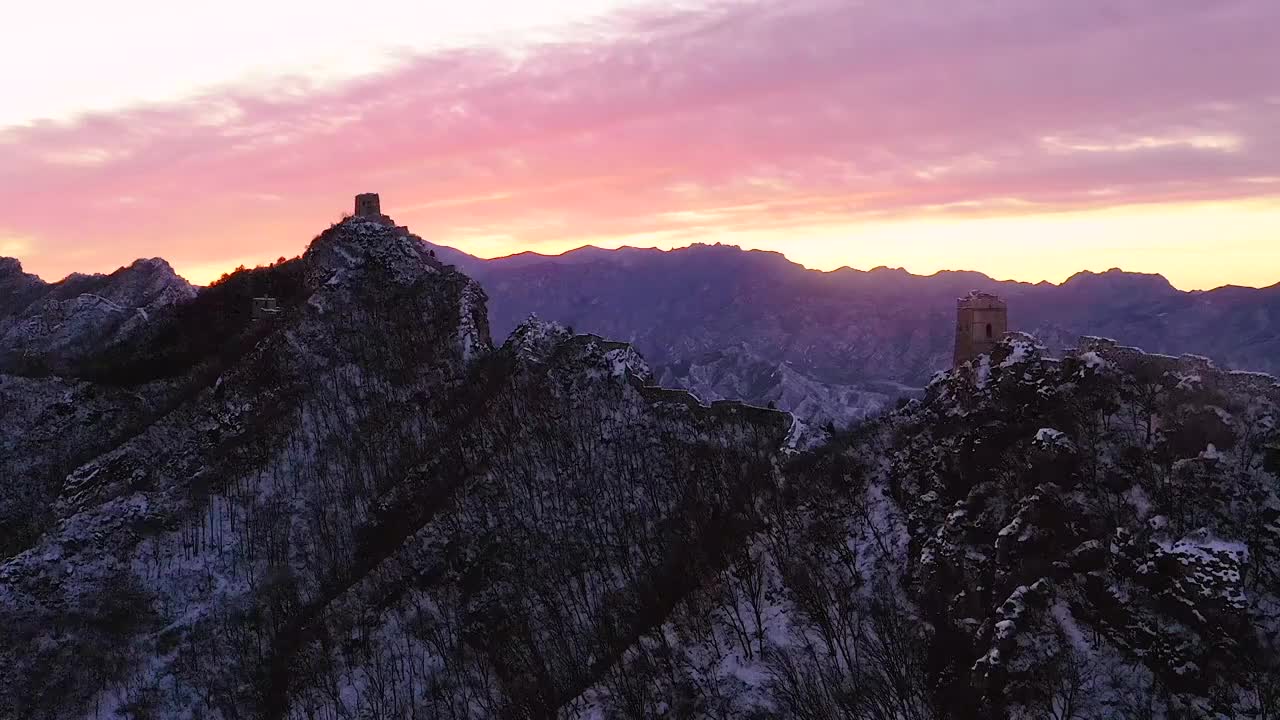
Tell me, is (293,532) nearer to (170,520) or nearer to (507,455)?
(170,520)

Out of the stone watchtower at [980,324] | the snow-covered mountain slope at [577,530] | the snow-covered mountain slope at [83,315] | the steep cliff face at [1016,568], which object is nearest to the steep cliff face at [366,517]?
the snow-covered mountain slope at [577,530]

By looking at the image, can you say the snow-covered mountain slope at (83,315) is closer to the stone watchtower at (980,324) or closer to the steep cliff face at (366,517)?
the steep cliff face at (366,517)

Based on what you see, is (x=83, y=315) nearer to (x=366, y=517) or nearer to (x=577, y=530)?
(x=366, y=517)

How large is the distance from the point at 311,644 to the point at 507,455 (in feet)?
76.9

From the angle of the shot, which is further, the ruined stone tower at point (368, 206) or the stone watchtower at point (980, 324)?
the ruined stone tower at point (368, 206)

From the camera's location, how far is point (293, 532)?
295 feet

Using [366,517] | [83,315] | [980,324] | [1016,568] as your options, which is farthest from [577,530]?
[83,315]

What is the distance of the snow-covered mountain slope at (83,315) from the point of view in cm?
11428

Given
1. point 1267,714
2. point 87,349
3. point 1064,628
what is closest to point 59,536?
point 87,349

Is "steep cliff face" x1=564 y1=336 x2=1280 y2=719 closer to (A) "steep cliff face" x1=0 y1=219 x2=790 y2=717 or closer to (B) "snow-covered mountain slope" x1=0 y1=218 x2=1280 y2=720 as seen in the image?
(B) "snow-covered mountain slope" x1=0 y1=218 x2=1280 y2=720

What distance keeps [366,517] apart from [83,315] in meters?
53.5

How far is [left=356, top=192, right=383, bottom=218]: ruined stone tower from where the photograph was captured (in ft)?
376

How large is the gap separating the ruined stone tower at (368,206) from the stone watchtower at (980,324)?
67149mm

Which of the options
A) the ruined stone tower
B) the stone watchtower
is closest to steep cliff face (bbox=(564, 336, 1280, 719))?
the stone watchtower
